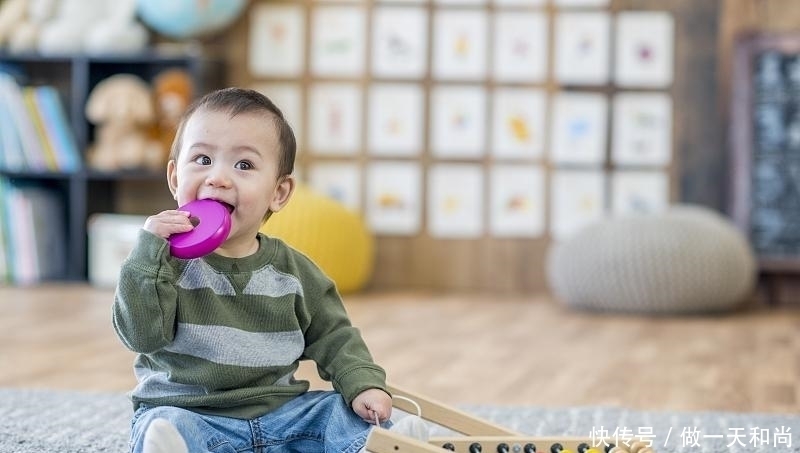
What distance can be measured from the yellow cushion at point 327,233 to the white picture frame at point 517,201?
0.55 metres

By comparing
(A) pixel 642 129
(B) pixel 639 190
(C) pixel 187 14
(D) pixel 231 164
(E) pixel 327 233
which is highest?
(C) pixel 187 14

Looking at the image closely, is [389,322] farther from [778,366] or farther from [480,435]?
[480,435]

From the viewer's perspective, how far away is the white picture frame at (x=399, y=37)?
429 cm

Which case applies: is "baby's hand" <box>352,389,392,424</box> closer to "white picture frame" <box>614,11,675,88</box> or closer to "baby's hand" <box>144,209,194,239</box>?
"baby's hand" <box>144,209,194,239</box>

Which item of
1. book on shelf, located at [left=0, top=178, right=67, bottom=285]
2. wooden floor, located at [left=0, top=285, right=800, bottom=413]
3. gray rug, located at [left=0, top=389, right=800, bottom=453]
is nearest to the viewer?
gray rug, located at [left=0, top=389, right=800, bottom=453]

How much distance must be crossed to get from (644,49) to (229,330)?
323 centimetres

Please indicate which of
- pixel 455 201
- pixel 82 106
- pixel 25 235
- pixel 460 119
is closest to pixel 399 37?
pixel 460 119

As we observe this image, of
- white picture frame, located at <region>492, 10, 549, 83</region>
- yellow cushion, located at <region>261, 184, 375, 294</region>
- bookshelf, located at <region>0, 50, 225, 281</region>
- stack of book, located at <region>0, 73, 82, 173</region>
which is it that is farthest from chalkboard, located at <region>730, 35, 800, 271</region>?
stack of book, located at <region>0, 73, 82, 173</region>

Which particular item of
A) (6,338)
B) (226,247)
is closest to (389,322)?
(6,338)

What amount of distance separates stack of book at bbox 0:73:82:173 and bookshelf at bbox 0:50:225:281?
31 millimetres

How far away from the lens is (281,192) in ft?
4.30

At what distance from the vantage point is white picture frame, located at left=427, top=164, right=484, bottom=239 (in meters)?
4.30

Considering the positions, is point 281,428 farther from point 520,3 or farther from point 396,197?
point 520,3

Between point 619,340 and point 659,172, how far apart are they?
56.3 inches
